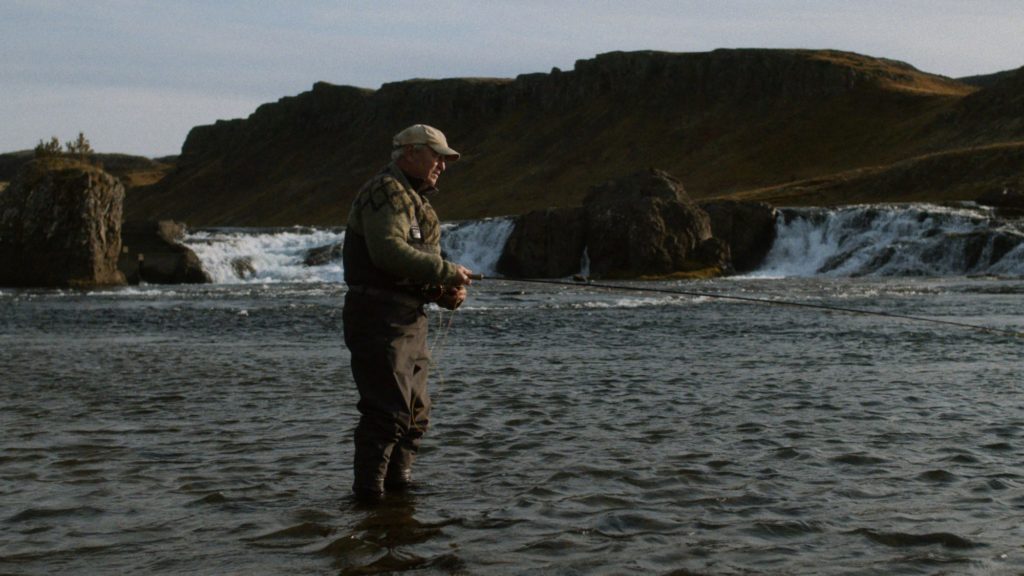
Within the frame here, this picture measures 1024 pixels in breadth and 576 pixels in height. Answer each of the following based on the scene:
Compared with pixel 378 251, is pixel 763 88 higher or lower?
higher

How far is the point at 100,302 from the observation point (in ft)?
106

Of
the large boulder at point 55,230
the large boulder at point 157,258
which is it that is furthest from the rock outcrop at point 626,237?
the large boulder at point 55,230

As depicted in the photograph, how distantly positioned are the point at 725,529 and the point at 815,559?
66cm

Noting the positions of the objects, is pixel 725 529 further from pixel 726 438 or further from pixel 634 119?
pixel 634 119

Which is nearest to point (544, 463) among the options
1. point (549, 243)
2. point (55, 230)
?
point (55, 230)

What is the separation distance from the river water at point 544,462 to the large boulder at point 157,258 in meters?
33.0

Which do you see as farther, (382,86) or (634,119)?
(382,86)

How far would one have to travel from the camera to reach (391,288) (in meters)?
7.00

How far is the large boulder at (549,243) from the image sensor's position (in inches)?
2211

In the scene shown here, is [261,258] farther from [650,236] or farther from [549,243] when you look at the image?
[650,236]

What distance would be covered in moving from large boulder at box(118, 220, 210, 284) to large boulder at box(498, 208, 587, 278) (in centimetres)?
1495

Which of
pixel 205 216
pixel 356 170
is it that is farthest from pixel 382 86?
pixel 205 216

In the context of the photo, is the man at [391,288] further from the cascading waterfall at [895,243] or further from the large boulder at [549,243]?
the large boulder at [549,243]

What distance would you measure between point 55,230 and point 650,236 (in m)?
24.9
